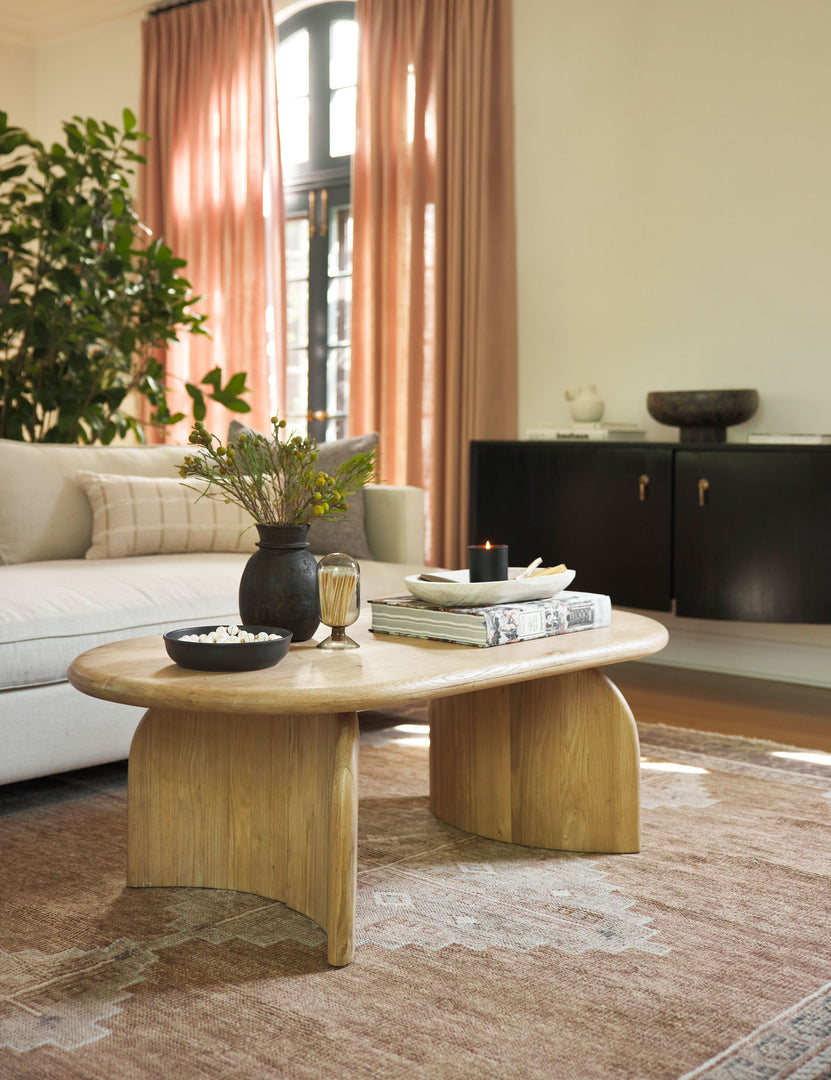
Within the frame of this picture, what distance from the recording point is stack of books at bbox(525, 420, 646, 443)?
3764 millimetres

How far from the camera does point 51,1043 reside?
1.41 metres

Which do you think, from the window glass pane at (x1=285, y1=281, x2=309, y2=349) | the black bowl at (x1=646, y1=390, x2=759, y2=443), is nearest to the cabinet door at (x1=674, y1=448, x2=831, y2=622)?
the black bowl at (x1=646, y1=390, x2=759, y2=443)

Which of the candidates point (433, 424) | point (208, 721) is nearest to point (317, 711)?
point (208, 721)

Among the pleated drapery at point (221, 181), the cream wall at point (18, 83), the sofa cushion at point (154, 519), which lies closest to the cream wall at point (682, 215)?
the pleated drapery at point (221, 181)

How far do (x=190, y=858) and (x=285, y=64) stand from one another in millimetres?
4371

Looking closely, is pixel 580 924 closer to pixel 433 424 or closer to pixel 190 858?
pixel 190 858

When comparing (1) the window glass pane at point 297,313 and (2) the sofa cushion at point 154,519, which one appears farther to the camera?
(1) the window glass pane at point 297,313

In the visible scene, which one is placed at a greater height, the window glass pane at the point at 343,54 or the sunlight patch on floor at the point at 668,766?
the window glass pane at the point at 343,54

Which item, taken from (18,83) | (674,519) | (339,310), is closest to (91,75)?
(18,83)

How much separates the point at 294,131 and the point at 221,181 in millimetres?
413

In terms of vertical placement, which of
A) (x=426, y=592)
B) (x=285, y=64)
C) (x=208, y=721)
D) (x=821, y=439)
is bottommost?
(x=208, y=721)

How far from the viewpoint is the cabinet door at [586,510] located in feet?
11.6

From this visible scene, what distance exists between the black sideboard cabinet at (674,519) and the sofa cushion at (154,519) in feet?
3.20

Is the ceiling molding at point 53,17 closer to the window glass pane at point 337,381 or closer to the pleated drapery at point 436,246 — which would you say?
the pleated drapery at point 436,246
